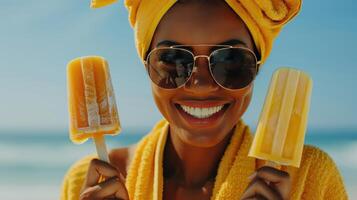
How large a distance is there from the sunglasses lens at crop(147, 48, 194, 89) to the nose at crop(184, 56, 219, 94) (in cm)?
2

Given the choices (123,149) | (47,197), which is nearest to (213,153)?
(123,149)

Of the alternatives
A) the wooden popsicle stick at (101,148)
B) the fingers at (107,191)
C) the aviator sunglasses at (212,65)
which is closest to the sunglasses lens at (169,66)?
the aviator sunglasses at (212,65)

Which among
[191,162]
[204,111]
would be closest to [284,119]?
[204,111]

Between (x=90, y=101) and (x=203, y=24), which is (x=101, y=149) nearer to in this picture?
(x=90, y=101)

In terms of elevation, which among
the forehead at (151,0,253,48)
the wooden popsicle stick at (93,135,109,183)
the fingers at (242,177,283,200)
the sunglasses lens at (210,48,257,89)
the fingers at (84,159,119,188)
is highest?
the forehead at (151,0,253,48)

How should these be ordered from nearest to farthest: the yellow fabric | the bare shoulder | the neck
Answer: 1. the yellow fabric
2. the neck
3. the bare shoulder

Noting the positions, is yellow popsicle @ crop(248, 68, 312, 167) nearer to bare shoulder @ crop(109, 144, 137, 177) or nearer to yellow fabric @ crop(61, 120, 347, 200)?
yellow fabric @ crop(61, 120, 347, 200)

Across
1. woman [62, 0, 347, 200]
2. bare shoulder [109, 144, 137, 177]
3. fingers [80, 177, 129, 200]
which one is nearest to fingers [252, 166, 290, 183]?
woman [62, 0, 347, 200]

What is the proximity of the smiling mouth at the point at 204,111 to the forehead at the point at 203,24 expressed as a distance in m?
0.29

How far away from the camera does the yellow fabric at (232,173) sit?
311cm

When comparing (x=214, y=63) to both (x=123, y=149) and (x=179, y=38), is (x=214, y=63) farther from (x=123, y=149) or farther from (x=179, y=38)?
(x=123, y=149)

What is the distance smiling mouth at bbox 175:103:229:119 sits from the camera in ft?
9.46

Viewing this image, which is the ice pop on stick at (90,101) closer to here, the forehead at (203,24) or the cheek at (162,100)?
the cheek at (162,100)

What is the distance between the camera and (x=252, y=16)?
2.85 metres
